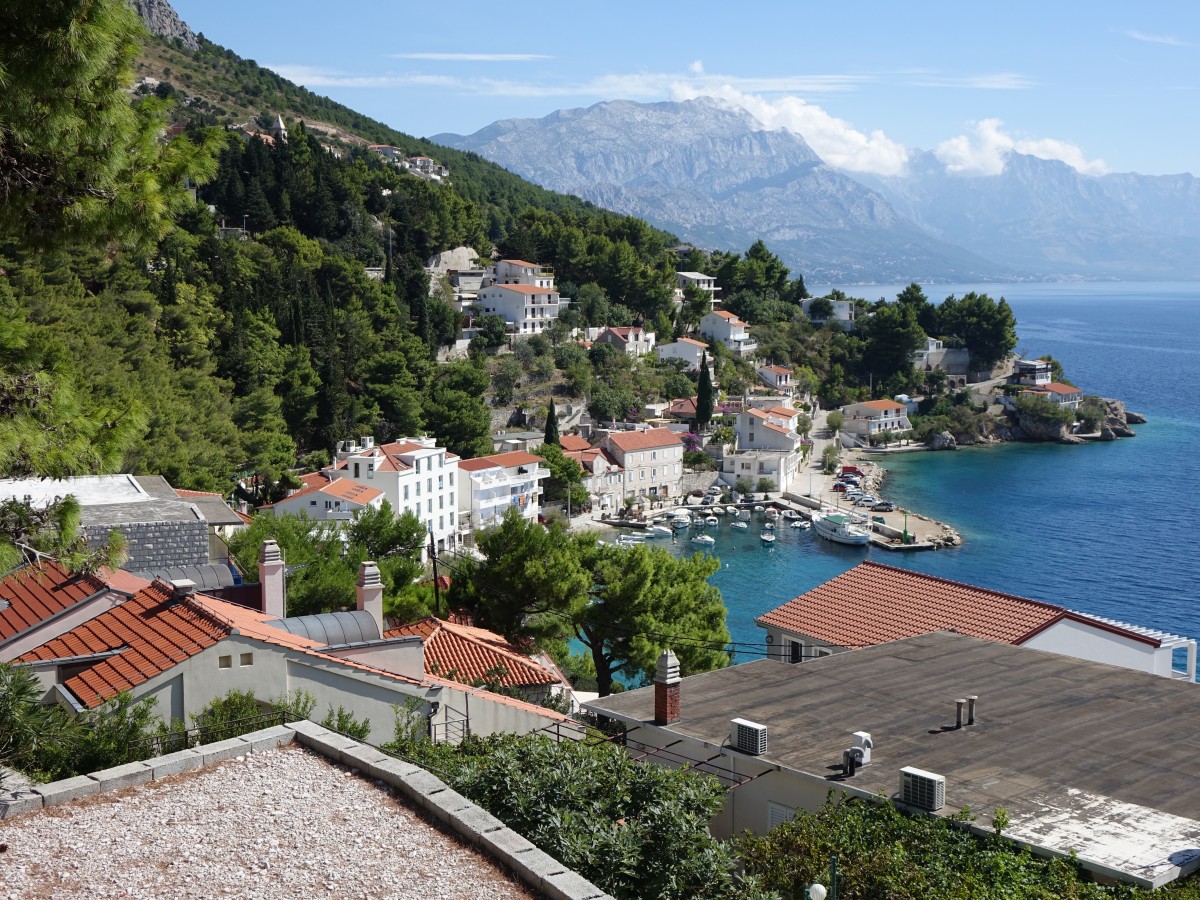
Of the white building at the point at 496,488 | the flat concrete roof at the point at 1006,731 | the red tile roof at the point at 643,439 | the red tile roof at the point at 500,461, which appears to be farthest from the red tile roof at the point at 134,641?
the red tile roof at the point at 643,439

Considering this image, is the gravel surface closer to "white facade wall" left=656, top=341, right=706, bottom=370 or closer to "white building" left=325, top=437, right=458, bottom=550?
"white building" left=325, top=437, right=458, bottom=550

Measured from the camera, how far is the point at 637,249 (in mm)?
78438

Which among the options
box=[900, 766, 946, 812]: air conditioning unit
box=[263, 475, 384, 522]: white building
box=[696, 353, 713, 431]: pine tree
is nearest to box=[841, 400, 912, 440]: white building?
box=[696, 353, 713, 431]: pine tree

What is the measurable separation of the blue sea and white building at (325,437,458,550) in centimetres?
1004

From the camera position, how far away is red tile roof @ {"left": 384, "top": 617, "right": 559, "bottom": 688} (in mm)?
15172

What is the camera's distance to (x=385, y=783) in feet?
20.2

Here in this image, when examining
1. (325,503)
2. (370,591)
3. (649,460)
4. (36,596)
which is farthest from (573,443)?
(36,596)

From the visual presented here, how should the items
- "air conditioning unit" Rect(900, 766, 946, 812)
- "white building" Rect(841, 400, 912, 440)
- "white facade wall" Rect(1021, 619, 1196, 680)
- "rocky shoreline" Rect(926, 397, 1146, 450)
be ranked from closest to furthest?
"air conditioning unit" Rect(900, 766, 946, 812), "white facade wall" Rect(1021, 619, 1196, 680), "white building" Rect(841, 400, 912, 440), "rocky shoreline" Rect(926, 397, 1146, 450)

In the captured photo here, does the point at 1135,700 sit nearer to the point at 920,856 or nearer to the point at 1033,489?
the point at 920,856

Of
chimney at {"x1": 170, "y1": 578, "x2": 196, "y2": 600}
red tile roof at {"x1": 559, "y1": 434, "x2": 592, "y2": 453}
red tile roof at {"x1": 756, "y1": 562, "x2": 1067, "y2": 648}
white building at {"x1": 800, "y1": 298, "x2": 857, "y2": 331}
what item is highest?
white building at {"x1": 800, "y1": 298, "x2": 857, "y2": 331}

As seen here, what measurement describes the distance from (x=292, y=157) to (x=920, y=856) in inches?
2459

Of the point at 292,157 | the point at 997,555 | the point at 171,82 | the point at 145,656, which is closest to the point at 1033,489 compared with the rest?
the point at 997,555

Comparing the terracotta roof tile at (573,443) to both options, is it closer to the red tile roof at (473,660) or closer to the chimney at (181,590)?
the red tile roof at (473,660)

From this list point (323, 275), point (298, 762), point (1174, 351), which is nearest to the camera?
point (298, 762)
